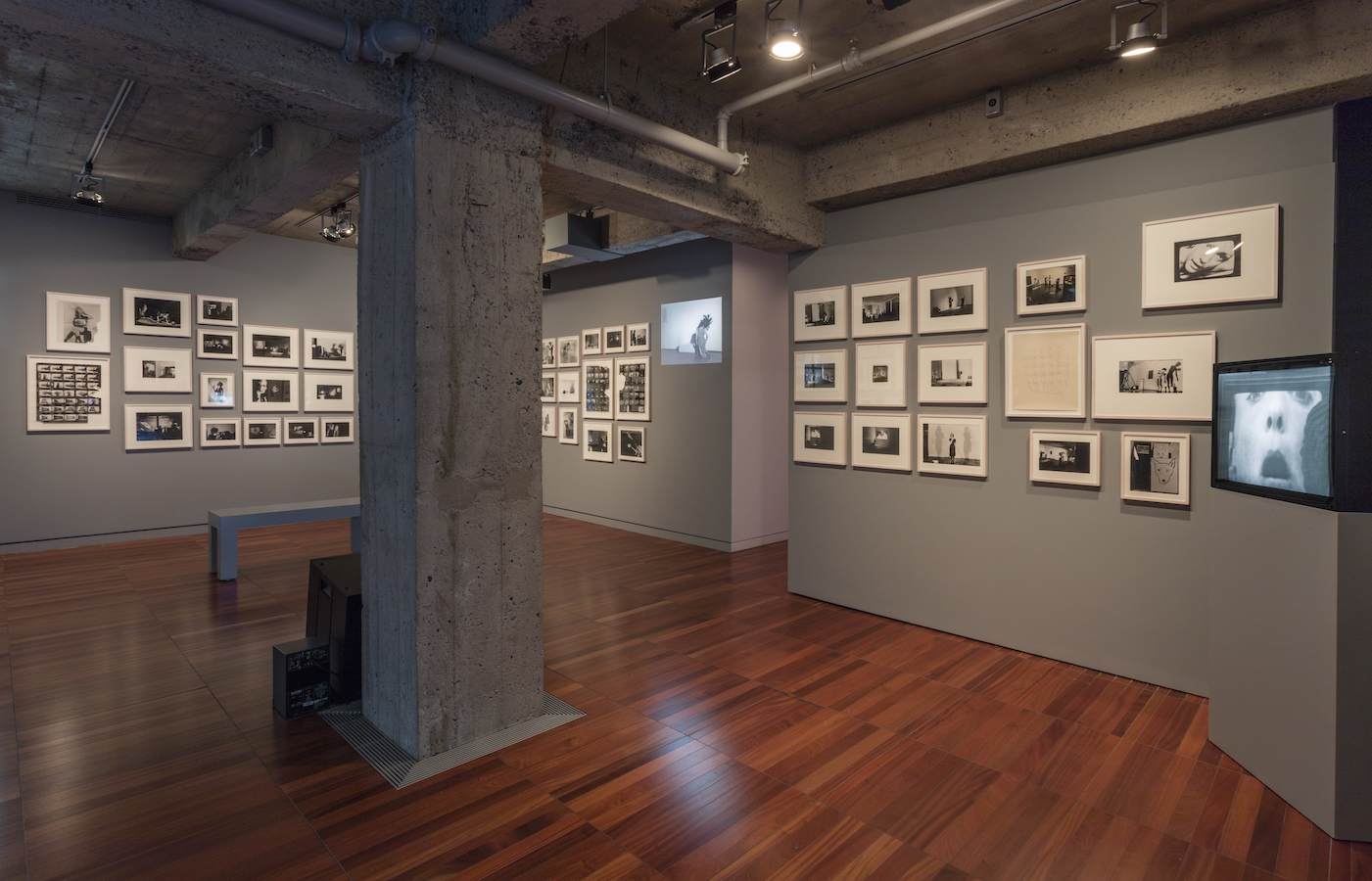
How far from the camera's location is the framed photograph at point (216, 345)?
28.9 ft

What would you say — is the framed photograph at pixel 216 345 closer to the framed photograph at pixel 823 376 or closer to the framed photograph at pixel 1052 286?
the framed photograph at pixel 823 376

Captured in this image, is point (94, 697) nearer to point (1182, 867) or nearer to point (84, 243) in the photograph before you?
point (1182, 867)

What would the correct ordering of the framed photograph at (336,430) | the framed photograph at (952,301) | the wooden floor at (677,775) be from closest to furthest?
1. the wooden floor at (677,775)
2. the framed photograph at (952,301)
3. the framed photograph at (336,430)

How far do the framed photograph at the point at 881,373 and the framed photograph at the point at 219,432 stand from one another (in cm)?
810

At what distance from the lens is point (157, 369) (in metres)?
8.48

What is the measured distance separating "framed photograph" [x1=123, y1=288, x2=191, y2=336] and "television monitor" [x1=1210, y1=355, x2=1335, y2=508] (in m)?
10.4

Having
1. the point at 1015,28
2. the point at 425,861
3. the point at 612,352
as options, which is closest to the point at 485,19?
the point at 1015,28

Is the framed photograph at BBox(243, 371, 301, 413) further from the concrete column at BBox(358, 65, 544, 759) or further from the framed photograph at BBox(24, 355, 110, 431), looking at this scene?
the concrete column at BBox(358, 65, 544, 759)

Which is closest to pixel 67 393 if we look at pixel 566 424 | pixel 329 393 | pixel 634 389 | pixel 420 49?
pixel 329 393

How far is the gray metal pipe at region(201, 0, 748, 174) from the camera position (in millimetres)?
2837

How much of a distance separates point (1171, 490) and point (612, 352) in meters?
6.79

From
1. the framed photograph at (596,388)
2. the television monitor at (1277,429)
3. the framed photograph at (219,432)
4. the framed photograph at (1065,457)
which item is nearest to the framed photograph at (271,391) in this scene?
the framed photograph at (219,432)

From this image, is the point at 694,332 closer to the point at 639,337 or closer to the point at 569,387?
the point at 639,337

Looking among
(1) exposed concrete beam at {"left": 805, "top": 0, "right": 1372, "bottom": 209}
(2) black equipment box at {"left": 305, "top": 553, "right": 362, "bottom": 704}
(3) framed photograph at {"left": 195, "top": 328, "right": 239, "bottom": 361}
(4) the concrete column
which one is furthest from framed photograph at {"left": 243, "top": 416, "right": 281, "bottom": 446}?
(1) exposed concrete beam at {"left": 805, "top": 0, "right": 1372, "bottom": 209}
